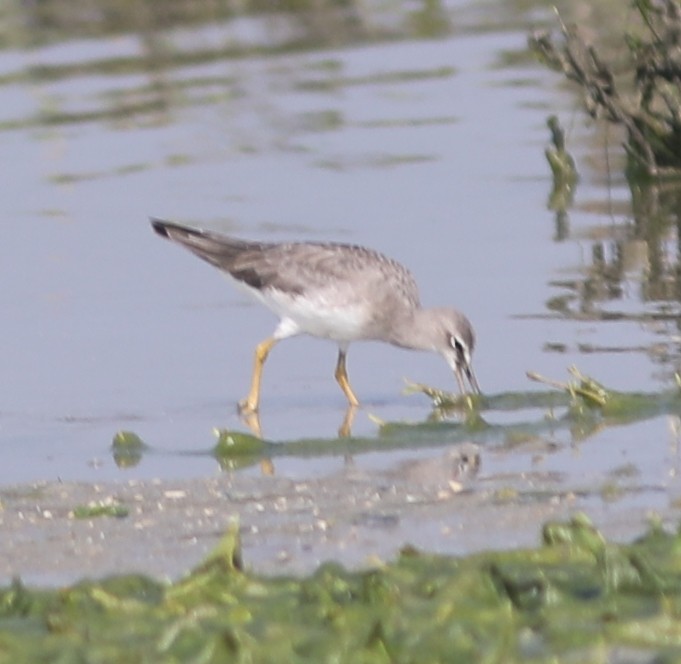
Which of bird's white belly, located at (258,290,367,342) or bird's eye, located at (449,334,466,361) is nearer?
bird's eye, located at (449,334,466,361)

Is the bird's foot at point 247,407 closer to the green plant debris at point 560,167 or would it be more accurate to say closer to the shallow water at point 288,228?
the shallow water at point 288,228

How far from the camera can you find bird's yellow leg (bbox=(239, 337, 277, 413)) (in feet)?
35.1

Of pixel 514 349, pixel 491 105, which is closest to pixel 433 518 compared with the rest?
pixel 514 349

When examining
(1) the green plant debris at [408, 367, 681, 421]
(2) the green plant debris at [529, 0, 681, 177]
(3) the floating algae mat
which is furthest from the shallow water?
(3) the floating algae mat

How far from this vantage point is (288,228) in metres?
15.0

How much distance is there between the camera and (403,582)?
6270 millimetres

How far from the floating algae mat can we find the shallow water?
6.37 ft

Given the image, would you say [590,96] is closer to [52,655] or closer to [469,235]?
[469,235]

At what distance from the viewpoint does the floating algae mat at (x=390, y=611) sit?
573cm

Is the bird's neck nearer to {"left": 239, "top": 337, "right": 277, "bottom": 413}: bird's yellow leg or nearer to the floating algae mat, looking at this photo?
{"left": 239, "top": 337, "right": 277, "bottom": 413}: bird's yellow leg

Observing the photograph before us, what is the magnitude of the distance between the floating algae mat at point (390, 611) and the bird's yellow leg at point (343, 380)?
3.97 meters

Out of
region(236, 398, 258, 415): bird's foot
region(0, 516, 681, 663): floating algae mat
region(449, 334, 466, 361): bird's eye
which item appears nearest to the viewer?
region(0, 516, 681, 663): floating algae mat

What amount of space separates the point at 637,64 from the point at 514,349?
442 cm

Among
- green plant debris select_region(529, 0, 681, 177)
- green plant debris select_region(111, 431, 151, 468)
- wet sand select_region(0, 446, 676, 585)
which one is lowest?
wet sand select_region(0, 446, 676, 585)
